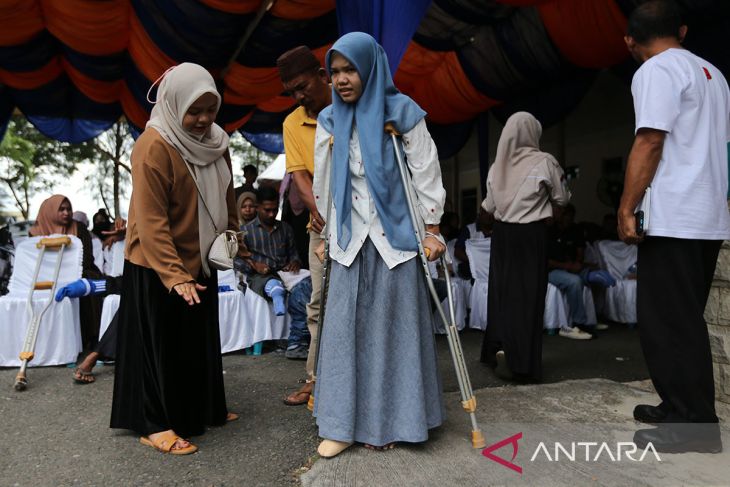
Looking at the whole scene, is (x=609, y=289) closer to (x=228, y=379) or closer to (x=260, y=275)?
(x=260, y=275)

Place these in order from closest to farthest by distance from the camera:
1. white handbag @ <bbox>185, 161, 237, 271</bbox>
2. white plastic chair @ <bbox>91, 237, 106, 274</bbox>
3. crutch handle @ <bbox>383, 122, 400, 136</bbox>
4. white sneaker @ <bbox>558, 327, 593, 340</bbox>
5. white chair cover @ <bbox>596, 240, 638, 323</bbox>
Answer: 1. crutch handle @ <bbox>383, 122, 400, 136</bbox>
2. white handbag @ <bbox>185, 161, 237, 271</bbox>
3. white sneaker @ <bbox>558, 327, 593, 340</bbox>
4. white plastic chair @ <bbox>91, 237, 106, 274</bbox>
5. white chair cover @ <bbox>596, 240, 638, 323</bbox>

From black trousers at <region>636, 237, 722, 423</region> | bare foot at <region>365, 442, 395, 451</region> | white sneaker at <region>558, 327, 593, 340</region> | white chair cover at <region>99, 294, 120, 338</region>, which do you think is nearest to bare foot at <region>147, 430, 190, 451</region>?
bare foot at <region>365, 442, 395, 451</region>

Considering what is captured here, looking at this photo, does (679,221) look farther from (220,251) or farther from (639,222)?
(220,251)

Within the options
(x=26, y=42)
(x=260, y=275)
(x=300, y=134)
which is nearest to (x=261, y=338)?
(x=260, y=275)

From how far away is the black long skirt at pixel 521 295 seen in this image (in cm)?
371

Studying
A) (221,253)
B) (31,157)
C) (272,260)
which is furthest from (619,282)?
(31,157)

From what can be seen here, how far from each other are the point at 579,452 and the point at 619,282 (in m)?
4.50

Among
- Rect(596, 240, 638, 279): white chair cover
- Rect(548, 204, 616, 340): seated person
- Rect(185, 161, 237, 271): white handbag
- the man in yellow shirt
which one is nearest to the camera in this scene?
Rect(185, 161, 237, 271): white handbag

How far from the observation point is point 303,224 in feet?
19.5

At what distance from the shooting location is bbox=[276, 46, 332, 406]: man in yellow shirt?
2.91m

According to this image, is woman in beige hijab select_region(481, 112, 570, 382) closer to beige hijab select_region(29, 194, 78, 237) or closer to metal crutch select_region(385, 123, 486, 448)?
metal crutch select_region(385, 123, 486, 448)

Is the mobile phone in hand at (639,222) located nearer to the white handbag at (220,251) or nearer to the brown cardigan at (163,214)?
the white handbag at (220,251)

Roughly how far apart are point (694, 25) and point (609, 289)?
2982mm

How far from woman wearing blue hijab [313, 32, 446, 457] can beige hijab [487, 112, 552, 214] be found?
1.62 meters
